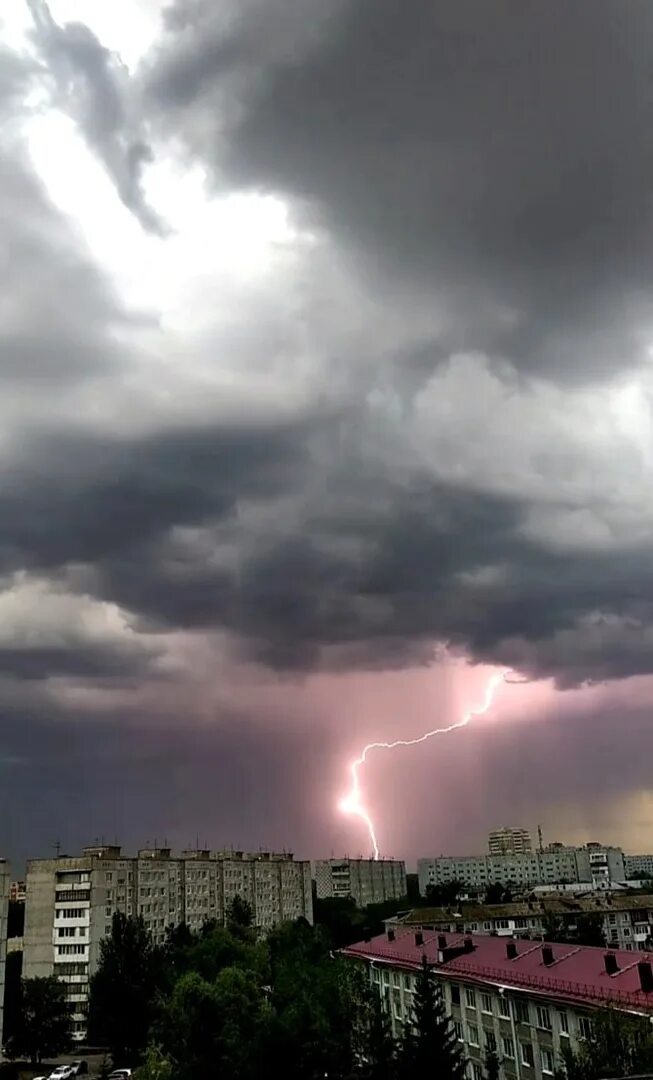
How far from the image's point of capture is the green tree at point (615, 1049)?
85.3 ft

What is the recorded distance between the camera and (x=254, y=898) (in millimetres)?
110562

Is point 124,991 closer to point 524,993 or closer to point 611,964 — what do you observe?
point 524,993

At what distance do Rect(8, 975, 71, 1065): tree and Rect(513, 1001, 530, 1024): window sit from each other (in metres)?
36.8

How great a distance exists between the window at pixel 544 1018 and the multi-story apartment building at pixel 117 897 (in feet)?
158

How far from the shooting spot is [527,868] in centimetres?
19775

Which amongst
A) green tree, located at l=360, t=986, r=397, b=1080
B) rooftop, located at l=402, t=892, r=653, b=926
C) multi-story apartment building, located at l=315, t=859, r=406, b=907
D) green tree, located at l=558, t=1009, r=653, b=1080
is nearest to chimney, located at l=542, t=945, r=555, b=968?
green tree, located at l=360, t=986, r=397, b=1080

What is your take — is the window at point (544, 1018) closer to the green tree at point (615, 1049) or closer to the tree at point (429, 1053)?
the tree at point (429, 1053)

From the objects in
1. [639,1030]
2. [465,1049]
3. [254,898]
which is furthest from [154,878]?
[639,1030]

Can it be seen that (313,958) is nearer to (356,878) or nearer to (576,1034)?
(576,1034)

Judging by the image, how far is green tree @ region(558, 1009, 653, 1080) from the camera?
2600 cm

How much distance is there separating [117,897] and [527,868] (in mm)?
136348

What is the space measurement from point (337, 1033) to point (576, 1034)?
1134cm

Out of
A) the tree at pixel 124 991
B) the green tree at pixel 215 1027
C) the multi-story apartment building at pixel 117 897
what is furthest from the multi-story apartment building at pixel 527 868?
the green tree at pixel 215 1027

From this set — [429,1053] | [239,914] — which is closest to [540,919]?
[239,914]
